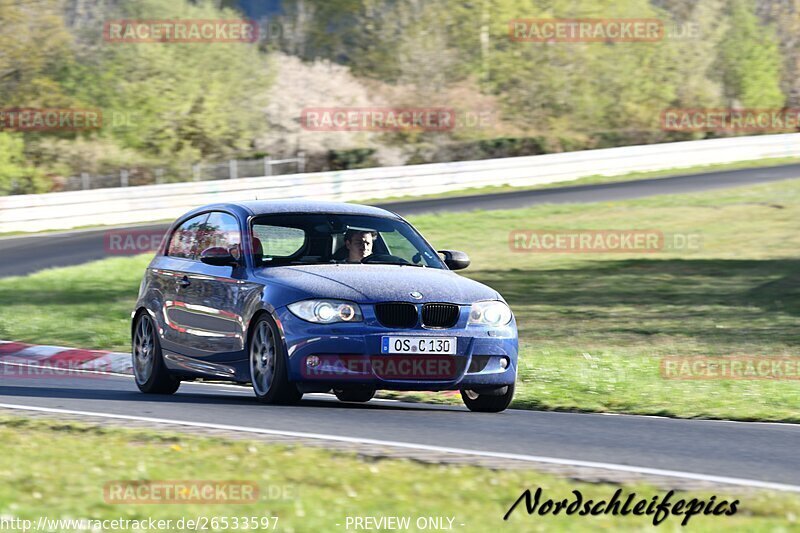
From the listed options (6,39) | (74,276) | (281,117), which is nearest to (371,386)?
(74,276)

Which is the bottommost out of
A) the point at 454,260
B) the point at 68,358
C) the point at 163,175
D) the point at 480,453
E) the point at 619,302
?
the point at 163,175

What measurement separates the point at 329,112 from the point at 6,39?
42.4 feet

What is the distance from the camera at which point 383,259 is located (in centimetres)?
1141

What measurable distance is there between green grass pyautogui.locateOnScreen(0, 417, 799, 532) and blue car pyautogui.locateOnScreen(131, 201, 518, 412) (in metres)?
1.80

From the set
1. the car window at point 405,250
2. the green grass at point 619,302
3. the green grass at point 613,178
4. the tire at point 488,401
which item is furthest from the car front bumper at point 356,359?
the green grass at point 613,178

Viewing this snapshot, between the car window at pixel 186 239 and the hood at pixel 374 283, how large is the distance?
1473 mm

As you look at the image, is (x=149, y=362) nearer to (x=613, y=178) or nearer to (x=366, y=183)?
(x=366, y=183)

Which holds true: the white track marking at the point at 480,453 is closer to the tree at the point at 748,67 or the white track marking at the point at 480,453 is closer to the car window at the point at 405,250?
the car window at the point at 405,250

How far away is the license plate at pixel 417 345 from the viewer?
10.3 meters

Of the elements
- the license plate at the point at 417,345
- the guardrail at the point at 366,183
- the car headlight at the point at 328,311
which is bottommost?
the guardrail at the point at 366,183

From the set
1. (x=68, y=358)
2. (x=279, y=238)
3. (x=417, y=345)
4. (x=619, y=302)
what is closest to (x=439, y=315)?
(x=417, y=345)

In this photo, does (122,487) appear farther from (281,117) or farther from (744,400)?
(281,117)

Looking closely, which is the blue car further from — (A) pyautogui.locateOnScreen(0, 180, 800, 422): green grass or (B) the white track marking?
(A) pyautogui.locateOnScreen(0, 180, 800, 422): green grass

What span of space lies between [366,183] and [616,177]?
9.70 m
